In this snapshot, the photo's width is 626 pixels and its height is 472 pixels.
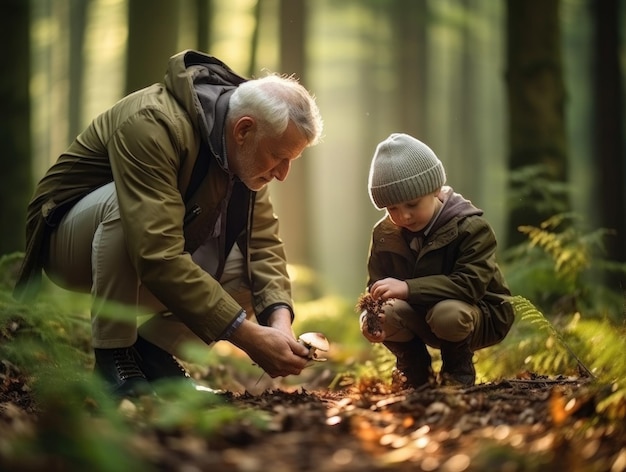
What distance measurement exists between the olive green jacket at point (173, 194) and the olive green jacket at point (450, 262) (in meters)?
0.59

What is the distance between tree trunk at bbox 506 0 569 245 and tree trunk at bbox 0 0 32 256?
407 centimetres

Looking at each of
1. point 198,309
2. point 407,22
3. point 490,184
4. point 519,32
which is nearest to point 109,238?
point 198,309

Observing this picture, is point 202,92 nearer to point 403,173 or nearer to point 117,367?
point 403,173

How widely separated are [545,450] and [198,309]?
1.66 metres

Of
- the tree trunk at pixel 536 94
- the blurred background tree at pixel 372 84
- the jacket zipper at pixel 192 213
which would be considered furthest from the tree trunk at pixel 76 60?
the jacket zipper at pixel 192 213

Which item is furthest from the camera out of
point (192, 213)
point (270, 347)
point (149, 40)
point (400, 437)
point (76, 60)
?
point (76, 60)

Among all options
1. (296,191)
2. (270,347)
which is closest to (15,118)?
(270,347)

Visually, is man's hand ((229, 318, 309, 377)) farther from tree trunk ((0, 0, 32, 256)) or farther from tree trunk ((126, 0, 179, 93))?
tree trunk ((0, 0, 32, 256))

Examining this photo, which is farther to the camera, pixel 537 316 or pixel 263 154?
pixel 263 154

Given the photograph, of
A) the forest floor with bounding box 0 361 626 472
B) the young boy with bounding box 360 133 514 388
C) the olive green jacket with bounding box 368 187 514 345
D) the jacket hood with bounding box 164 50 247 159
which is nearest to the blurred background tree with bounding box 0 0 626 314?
the jacket hood with bounding box 164 50 247 159

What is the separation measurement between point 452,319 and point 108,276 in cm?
154

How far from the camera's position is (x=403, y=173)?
3609 mm

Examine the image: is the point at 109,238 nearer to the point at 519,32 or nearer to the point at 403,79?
the point at 519,32

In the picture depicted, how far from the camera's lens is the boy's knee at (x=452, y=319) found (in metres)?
3.49
